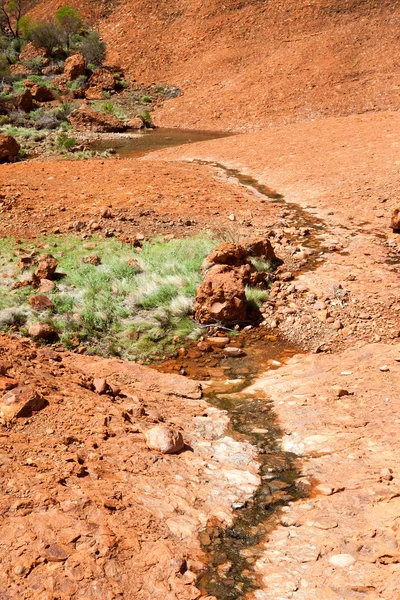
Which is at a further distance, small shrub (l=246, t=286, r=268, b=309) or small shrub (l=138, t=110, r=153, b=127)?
small shrub (l=138, t=110, r=153, b=127)

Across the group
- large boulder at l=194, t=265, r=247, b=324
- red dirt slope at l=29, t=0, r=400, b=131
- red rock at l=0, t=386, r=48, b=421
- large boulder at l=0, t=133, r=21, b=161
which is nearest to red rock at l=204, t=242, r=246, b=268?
large boulder at l=194, t=265, r=247, b=324

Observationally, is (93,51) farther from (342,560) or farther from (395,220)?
(342,560)

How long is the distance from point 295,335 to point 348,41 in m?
20.9

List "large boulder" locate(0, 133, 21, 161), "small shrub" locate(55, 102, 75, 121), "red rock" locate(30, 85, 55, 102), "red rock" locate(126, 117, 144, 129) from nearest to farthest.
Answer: "large boulder" locate(0, 133, 21, 161)
"red rock" locate(126, 117, 144, 129)
"small shrub" locate(55, 102, 75, 121)
"red rock" locate(30, 85, 55, 102)

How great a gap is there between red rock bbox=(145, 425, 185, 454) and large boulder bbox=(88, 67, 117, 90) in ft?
81.2

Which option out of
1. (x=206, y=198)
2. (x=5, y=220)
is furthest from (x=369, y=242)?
(x=5, y=220)

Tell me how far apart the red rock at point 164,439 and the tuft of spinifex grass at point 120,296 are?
195cm

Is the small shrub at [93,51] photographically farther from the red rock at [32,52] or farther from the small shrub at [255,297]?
the small shrub at [255,297]

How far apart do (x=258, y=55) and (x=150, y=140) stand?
9429mm

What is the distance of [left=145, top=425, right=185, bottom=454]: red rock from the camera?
3.60 metres

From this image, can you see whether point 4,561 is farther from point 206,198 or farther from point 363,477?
point 206,198

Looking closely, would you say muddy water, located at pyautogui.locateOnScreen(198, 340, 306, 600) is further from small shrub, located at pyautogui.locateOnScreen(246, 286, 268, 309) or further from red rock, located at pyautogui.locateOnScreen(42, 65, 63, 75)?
red rock, located at pyautogui.locateOnScreen(42, 65, 63, 75)

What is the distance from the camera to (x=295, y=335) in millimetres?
5742

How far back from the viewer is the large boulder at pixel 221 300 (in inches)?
232
